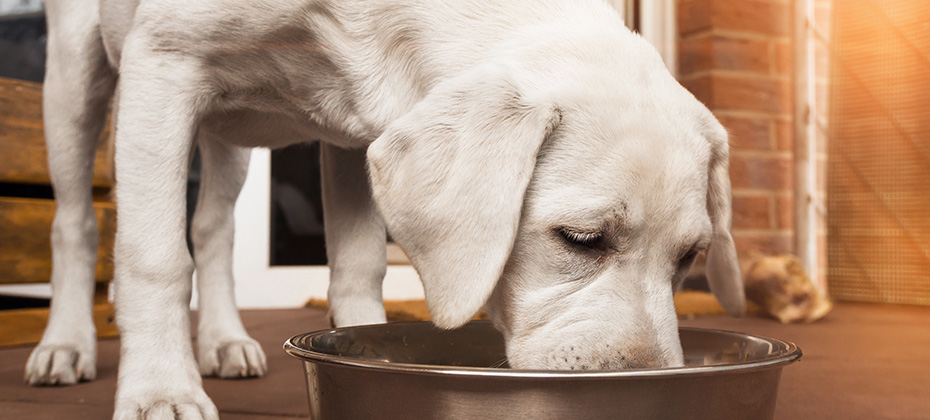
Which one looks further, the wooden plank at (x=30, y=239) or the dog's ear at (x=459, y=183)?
the wooden plank at (x=30, y=239)

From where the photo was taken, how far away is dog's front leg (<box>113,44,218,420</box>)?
1.40 metres

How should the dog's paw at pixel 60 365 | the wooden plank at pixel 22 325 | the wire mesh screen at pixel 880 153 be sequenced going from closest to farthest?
the dog's paw at pixel 60 365 → the wooden plank at pixel 22 325 → the wire mesh screen at pixel 880 153

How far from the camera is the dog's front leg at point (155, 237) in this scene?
1402 millimetres

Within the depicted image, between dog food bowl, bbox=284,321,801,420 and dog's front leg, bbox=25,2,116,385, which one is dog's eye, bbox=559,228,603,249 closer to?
dog food bowl, bbox=284,321,801,420

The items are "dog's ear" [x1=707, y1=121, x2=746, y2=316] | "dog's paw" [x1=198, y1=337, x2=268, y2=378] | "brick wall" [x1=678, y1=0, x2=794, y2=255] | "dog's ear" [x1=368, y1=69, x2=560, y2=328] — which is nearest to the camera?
"dog's ear" [x1=368, y1=69, x2=560, y2=328]

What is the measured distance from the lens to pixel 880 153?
4.36 m

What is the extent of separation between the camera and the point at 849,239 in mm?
4473

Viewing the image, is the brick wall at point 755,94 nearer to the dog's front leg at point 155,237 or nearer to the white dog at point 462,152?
the white dog at point 462,152

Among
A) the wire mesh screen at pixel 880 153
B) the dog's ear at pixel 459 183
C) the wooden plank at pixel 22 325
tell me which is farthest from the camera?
the wire mesh screen at pixel 880 153

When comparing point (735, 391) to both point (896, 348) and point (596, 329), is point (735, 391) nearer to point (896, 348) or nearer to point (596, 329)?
point (596, 329)

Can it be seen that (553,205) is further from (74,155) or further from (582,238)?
(74,155)

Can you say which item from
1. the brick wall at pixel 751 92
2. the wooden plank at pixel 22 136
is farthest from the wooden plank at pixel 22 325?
the brick wall at pixel 751 92

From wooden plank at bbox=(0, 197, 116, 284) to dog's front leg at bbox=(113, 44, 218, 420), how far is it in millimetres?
1283

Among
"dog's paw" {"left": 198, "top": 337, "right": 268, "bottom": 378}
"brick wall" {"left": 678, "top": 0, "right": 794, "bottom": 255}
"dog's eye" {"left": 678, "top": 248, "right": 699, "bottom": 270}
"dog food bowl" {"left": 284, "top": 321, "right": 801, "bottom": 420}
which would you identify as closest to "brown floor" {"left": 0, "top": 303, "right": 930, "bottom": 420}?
"dog's paw" {"left": 198, "top": 337, "right": 268, "bottom": 378}
